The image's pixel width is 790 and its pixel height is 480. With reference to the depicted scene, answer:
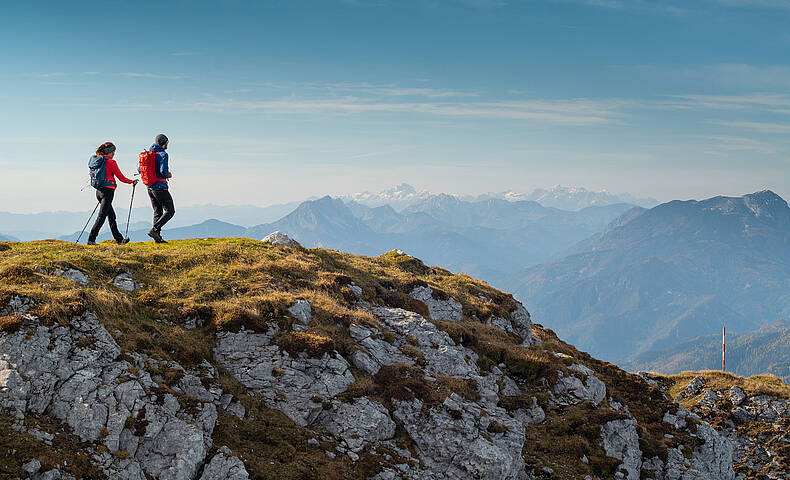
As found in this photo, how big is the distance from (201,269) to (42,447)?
42.4 feet

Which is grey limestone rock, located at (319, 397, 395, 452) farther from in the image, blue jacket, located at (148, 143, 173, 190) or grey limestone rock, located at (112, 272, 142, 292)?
blue jacket, located at (148, 143, 173, 190)

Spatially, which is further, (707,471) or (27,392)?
(707,471)

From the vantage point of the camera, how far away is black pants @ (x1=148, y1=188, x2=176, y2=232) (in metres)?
25.9

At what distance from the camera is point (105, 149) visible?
77.5ft

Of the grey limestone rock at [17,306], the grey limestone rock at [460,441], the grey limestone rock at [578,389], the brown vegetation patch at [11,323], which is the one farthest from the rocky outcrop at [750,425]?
the grey limestone rock at [17,306]

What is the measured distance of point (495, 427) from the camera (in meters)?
19.1

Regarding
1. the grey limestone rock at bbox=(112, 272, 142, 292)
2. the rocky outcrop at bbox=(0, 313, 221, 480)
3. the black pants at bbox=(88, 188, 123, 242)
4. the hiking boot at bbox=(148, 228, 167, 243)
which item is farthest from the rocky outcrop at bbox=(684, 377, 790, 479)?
the black pants at bbox=(88, 188, 123, 242)

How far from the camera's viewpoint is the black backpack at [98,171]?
A: 23438 mm

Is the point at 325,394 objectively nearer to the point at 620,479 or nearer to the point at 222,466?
the point at 222,466

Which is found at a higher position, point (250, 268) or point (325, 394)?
point (250, 268)

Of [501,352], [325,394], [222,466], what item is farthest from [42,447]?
[501,352]

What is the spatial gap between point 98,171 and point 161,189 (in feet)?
10.4

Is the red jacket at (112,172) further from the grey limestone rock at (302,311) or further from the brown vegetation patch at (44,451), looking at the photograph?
the brown vegetation patch at (44,451)

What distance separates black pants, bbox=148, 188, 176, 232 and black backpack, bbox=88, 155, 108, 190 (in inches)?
95.7
